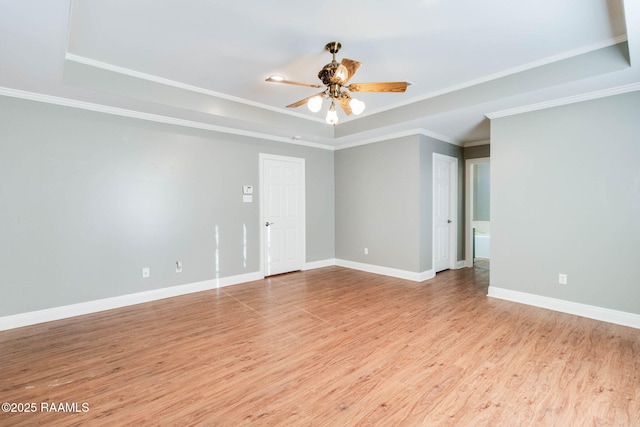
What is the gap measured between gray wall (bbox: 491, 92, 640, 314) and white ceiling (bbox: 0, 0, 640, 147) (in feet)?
1.25

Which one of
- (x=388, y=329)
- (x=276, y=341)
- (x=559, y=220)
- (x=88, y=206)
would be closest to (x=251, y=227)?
(x=88, y=206)

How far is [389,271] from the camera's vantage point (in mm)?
5484

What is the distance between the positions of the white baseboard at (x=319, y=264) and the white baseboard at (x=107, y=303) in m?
1.34

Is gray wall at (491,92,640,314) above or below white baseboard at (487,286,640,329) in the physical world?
above

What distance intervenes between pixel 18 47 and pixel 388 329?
4.12m

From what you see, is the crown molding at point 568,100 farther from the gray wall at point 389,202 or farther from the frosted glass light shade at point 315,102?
the frosted glass light shade at point 315,102

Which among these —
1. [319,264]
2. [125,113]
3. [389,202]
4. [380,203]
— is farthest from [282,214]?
[125,113]

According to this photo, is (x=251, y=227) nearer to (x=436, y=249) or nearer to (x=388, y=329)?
(x=388, y=329)

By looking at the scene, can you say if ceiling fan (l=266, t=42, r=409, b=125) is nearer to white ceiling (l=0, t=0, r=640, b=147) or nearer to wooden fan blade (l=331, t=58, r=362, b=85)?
wooden fan blade (l=331, t=58, r=362, b=85)

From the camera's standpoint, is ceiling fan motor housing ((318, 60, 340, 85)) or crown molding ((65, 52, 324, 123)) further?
crown molding ((65, 52, 324, 123))

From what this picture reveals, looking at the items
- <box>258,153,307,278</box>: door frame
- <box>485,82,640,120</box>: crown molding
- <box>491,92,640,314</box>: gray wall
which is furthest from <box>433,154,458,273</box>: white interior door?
<box>258,153,307,278</box>: door frame

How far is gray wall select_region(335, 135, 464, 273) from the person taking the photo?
16.8 ft

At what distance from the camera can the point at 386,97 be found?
4.23 metres

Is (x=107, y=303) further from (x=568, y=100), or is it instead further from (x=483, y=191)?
(x=483, y=191)
